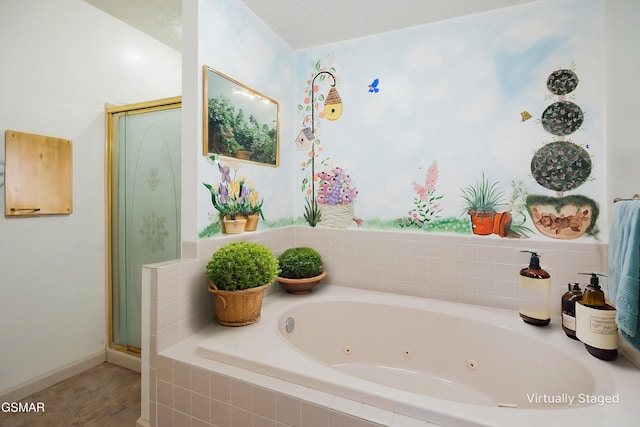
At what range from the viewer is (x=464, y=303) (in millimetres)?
1827

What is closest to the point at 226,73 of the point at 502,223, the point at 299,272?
the point at 299,272

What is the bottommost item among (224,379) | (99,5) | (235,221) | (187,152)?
(224,379)

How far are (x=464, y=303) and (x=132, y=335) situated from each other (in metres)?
2.39

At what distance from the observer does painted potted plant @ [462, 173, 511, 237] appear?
1.77m

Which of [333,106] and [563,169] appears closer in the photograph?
[563,169]

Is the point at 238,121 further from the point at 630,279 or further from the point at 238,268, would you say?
the point at 630,279

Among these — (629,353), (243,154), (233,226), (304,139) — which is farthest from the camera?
(304,139)

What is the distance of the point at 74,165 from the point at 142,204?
0.51 meters

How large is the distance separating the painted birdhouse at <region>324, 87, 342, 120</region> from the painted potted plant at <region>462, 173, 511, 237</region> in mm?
1055

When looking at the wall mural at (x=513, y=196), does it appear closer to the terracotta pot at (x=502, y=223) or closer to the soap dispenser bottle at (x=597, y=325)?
the terracotta pot at (x=502, y=223)

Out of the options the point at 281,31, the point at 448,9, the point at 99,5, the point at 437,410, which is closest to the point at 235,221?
the point at 437,410

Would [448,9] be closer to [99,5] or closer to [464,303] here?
[464,303]

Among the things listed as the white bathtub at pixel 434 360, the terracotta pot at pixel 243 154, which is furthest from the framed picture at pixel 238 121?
the white bathtub at pixel 434 360

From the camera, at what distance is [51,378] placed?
6.21 feet
